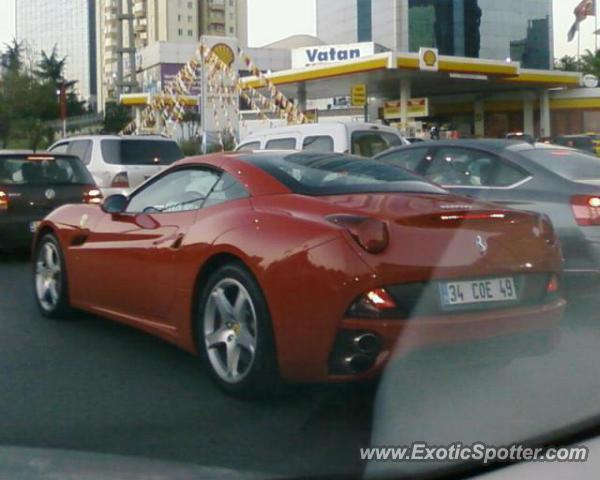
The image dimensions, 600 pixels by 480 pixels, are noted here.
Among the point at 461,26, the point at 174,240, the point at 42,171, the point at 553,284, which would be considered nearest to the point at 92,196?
the point at 42,171

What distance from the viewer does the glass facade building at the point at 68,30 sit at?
439ft

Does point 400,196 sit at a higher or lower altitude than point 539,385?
higher

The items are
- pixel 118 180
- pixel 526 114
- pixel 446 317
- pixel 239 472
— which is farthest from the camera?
pixel 526 114

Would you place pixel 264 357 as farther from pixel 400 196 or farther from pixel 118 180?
pixel 118 180

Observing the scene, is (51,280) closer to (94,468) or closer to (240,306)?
(240,306)

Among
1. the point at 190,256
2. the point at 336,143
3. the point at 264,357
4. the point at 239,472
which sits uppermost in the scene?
the point at 336,143

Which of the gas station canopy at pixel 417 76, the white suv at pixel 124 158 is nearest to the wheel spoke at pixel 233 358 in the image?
the white suv at pixel 124 158

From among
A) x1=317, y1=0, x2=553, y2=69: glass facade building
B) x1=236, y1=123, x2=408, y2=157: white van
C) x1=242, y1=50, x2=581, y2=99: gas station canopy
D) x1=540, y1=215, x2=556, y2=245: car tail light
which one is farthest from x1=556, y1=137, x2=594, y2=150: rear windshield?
x1=317, y1=0, x2=553, y2=69: glass facade building

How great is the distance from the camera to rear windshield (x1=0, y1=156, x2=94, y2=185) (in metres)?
11.3

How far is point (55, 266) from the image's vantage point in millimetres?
7648

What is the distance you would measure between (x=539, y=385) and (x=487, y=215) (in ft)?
3.38

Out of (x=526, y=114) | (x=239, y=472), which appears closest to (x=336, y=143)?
(x=239, y=472)

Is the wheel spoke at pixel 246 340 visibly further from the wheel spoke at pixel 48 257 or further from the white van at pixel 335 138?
the white van at pixel 335 138

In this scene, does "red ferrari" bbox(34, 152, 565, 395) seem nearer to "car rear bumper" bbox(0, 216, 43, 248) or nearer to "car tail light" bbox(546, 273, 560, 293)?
"car tail light" bbox(546, 273, 560, 293)
